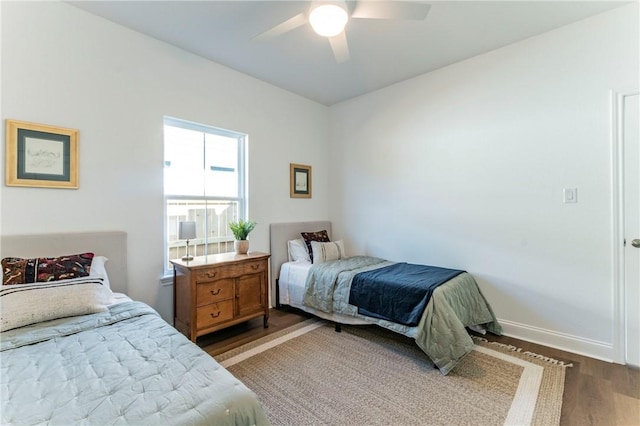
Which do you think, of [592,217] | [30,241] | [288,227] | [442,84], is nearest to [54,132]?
[30,241]

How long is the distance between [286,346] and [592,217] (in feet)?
9.31

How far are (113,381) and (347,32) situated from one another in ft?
9.34

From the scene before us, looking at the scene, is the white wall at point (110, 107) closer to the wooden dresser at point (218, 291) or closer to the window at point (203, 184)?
the window at point (203, 184)

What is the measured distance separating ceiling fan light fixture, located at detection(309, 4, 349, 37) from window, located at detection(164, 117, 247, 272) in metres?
1.70

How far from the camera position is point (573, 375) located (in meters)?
2.18

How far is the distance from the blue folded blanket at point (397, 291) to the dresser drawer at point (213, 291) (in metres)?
1.17

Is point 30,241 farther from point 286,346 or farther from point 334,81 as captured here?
point 334,81

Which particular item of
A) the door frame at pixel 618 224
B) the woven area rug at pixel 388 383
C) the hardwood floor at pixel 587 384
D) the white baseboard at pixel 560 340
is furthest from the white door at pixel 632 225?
the woven area rug at pixel 388 383

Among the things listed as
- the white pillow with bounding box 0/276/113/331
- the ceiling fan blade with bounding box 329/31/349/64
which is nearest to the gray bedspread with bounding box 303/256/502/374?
the white pillow with bounding box 0/276/113/331

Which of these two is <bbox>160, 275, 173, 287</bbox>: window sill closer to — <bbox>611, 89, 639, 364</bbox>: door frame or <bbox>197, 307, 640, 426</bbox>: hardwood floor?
<bbox>197, 307, 640, 426</bbox>: hardwood floor

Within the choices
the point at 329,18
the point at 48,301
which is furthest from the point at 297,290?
the point at 329,18

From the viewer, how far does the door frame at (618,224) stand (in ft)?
7.66

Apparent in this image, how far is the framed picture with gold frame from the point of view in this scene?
204 centimetres

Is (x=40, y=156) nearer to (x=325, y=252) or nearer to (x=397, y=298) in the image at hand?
(x=325, y=252)
